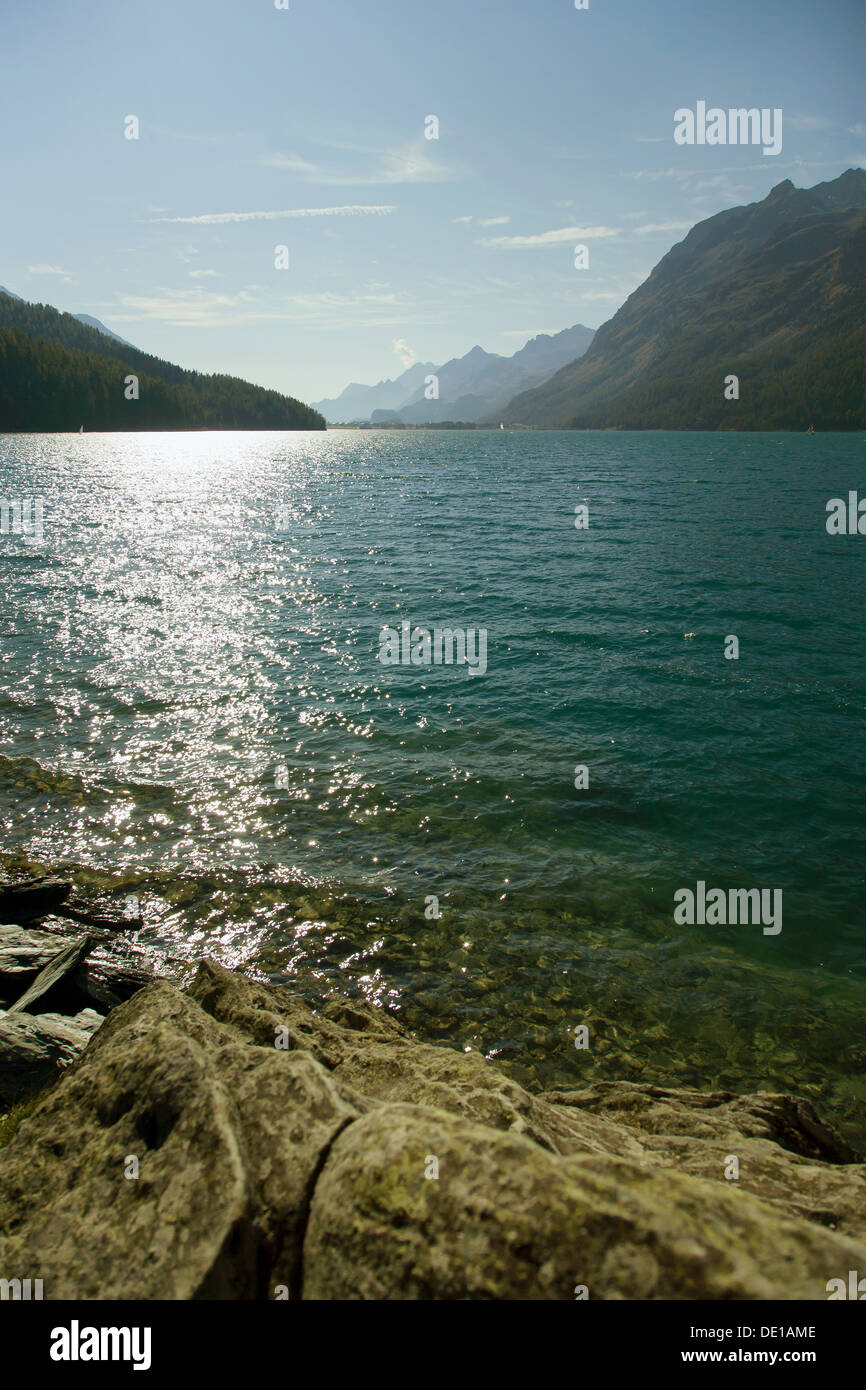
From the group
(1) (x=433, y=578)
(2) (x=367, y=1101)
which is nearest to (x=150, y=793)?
(2) (x=367, y=1101)

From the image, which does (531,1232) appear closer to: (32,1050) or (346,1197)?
(346,1197)

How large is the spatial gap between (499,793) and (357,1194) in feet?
48.7

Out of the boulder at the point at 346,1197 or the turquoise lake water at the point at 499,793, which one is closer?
the boulder at the point at 346,1197

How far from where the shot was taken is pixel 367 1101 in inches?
239

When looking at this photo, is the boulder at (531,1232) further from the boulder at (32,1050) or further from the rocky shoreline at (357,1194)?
the boulder at (32,1050)

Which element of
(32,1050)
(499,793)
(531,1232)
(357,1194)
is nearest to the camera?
(531,1232)

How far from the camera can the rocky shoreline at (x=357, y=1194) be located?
3.82 metres

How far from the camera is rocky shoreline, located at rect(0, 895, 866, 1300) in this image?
382 cm

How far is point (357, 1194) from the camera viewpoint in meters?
4.47

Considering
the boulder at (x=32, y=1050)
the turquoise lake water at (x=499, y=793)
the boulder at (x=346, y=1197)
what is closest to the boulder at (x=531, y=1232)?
the boulder at (x=346, y=1197)

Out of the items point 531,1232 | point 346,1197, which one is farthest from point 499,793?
point 531,1232

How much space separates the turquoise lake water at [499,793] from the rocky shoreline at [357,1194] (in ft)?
15.2

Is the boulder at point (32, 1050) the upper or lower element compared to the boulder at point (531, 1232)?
lower
